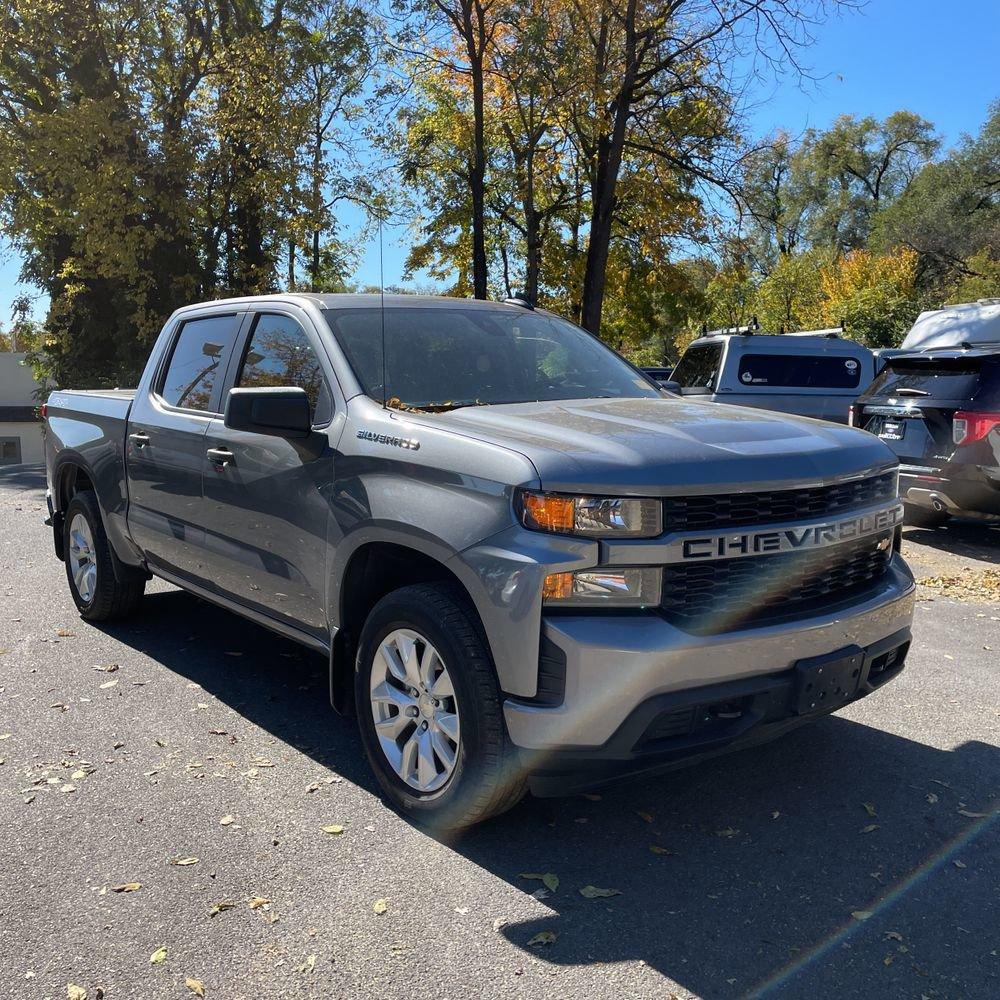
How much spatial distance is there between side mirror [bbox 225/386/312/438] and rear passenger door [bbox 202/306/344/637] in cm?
15

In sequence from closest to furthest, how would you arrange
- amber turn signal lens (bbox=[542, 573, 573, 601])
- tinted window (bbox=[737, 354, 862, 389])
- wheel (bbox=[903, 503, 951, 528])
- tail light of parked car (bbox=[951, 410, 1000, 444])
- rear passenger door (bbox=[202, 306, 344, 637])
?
amber turn signal lens (bbox=[542, 573, 573, 601]) < rear passenger door (bbox=[202, 306, 344, 637]) < tail light of parked car (bbox=[951, 410, 1000, 444]) < wheel (bbox=[903, 503, 951, 528]) < tinted window (bbox=[737, 354, 862, 389])

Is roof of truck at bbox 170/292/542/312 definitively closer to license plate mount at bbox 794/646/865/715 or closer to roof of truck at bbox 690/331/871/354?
license plate mount at bbox 794/646/865/715

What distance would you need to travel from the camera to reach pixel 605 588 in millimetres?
3098

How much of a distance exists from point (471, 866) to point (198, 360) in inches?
121

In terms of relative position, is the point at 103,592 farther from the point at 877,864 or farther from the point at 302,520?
the point at 877,864

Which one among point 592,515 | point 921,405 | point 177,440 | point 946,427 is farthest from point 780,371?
point 592,515

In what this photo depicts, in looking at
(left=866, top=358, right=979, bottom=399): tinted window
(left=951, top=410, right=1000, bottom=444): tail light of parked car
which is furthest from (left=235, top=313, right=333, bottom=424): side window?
(left=866, top=358, right=979, bottom=399): tinted window

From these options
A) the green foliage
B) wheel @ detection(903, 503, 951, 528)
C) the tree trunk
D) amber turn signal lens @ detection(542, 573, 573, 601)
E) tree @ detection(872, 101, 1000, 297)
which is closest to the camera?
amber turn signal lens @ detection(542, 573, 573, 601)

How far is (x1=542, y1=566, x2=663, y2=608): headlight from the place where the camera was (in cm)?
308

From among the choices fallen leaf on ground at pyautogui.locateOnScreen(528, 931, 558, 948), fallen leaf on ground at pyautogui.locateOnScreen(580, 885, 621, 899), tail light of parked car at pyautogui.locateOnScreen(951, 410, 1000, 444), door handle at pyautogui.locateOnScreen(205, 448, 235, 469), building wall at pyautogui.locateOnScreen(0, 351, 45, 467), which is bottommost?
building wall at pyautogui.locateOnScreen(0, 351, 45, 467)

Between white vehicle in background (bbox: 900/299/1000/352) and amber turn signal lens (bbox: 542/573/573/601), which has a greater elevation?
white vehicle in background (bbox: 900/299/1000/352)

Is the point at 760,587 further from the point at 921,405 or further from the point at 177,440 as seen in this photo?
the point at 921,405

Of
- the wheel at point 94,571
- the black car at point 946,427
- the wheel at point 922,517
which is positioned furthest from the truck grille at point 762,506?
the wheel at point 922,517

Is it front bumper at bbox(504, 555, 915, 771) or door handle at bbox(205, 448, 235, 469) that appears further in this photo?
door handle at bbox(205, 448, 235, 469)
